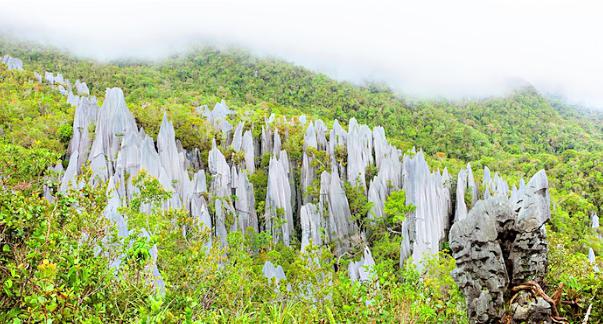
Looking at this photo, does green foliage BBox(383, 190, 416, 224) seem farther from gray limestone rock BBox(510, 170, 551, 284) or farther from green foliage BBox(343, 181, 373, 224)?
gray limestone rock BBox(510, 170, 551, 284)

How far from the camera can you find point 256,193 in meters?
30.2

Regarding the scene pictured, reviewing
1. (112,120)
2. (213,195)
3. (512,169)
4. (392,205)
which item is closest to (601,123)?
(512,169)

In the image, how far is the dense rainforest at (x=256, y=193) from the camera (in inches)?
114

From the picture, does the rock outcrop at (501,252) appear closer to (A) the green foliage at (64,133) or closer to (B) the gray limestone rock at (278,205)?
(B) the gray limestone rock at (278,205)

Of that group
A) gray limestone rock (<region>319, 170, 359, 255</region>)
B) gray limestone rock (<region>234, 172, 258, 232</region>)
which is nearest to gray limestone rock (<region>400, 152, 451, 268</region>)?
gray limestone rock (<region>319, 170, 359, 255</region>)

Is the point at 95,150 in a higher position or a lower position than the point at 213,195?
higher

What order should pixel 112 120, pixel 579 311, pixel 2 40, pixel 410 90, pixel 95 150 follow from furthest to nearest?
1. pixel 410 90
2. pixel 2 40
3. pixel 112 120
4. pixel 95 150
5. pixel 579 311

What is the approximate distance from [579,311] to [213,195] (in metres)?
25.6

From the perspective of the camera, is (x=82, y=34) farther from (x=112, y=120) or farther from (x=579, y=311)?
(x=579, y=311)

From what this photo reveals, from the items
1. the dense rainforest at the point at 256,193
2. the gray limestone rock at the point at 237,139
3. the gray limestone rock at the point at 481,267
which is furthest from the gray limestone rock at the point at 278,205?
the gray limestone rock at the point at 481,267

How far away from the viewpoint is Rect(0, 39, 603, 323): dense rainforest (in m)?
2.90

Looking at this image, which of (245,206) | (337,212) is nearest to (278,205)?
(245,206)

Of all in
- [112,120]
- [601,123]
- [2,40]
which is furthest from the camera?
[601,123]

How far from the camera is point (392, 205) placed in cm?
2727
